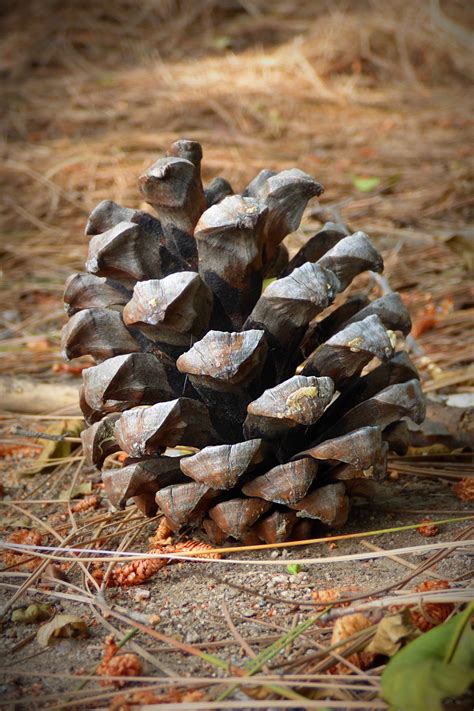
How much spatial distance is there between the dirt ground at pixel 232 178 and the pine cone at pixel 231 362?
0.12 metres

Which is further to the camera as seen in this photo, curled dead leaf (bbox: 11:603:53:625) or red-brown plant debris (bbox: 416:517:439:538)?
red-brown plant debris (bbox: 416:517:439:538)

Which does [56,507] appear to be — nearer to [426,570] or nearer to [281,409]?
[281,409]

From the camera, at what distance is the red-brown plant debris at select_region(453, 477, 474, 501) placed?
1.42 metres

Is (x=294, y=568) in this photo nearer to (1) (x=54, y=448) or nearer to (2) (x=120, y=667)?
(2) (x=120, y=667)

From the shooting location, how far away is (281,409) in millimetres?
1179

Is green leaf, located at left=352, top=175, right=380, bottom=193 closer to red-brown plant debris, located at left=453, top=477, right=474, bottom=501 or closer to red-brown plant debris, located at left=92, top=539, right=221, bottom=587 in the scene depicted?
red-brown plant debris, located at left=453, top=477, right=474, bottom=501

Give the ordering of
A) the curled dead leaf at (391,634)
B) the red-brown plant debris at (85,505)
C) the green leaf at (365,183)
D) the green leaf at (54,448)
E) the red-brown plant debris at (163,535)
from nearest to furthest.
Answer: the curled dead leaf at (391,634), the red-brown plant debris at (163,535), the red-brown plant debris at (85,505), the green leaf at (54,448), the green leaf at (365,183)

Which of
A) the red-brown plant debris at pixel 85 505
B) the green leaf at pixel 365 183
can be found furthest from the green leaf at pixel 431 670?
the green leaf at pixel 365 183

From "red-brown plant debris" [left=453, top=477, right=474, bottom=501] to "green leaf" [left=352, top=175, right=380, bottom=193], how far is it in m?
1.90

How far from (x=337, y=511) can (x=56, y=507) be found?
588 millimetres

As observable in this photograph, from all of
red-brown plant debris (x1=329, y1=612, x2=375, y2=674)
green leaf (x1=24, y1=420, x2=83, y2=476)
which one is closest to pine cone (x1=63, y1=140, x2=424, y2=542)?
red-brown plant debris (x1=329, y1=612, x2=375, y2=674)

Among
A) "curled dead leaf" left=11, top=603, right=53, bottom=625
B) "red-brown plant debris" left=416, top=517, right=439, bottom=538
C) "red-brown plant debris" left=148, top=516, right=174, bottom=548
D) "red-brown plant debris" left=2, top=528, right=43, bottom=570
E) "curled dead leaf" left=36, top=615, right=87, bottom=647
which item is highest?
"curled dead leaf" left=36, top=615, right=87, bottom=647

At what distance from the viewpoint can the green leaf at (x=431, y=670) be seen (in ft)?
2.64

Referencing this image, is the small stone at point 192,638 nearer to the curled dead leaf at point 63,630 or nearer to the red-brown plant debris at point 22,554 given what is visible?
the curled dead leaf at point 63,630
